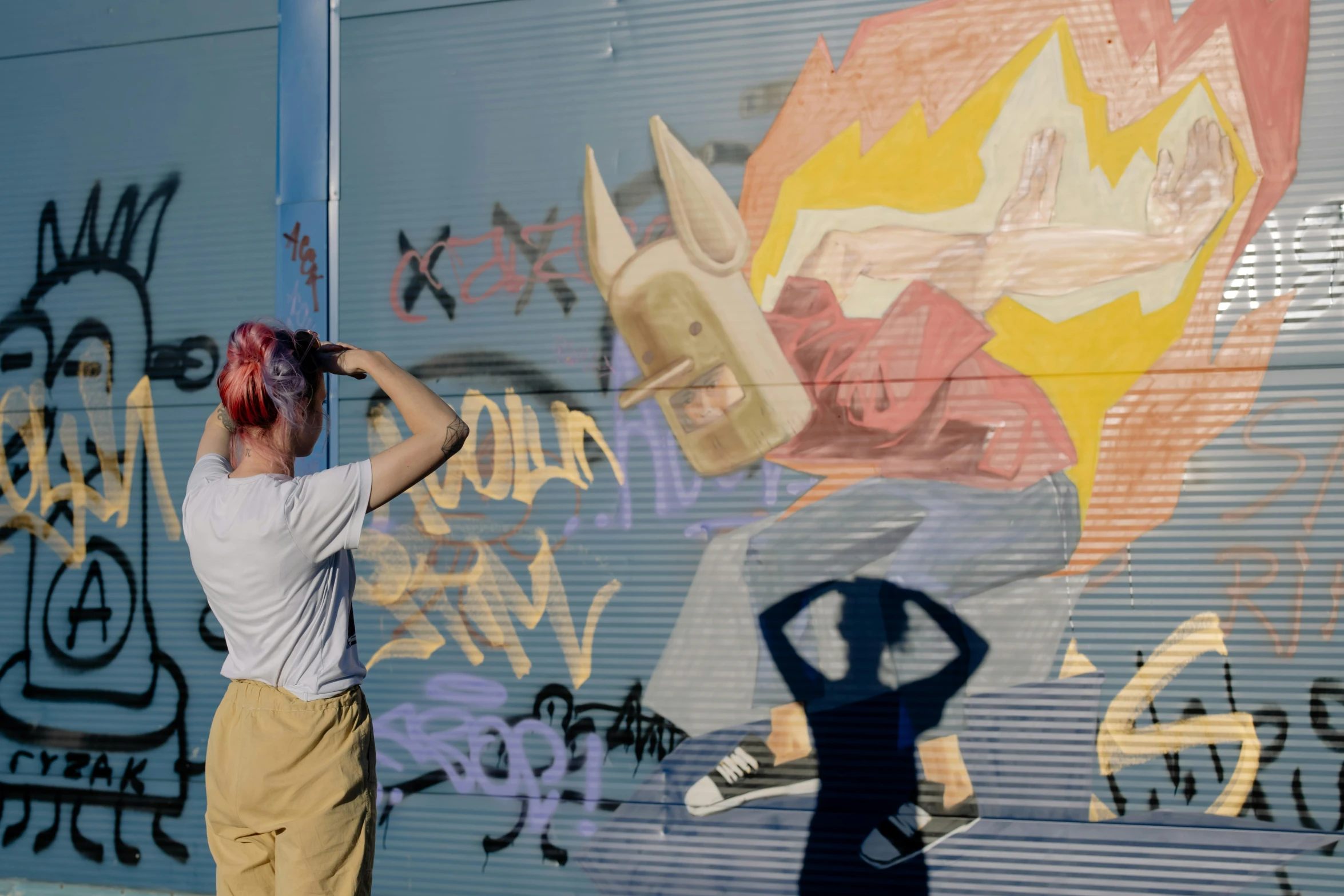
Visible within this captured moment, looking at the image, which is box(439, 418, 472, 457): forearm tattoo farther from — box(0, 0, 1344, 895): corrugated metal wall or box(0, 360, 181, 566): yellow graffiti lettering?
box(0, 360, 181, 566): yellow graffiti lettering

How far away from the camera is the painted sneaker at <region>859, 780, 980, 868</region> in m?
3.85

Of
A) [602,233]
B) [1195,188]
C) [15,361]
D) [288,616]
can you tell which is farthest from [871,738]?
[15,361]

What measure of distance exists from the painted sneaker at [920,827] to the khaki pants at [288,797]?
2.38 metres

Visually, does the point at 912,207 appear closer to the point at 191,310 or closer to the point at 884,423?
the point at 884,423

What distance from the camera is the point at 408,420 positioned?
2.09 meters

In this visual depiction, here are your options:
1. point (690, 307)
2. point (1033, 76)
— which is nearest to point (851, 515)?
point (690, 307)

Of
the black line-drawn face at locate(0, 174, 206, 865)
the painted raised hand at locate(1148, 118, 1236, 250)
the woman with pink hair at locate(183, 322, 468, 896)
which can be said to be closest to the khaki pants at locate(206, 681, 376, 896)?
the woman with pink hair at locate(183, 322, 468, 896)

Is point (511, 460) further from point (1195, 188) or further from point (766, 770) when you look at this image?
point (1195, 188)

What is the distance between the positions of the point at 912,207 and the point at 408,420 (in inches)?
102

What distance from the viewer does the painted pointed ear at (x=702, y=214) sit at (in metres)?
4.11

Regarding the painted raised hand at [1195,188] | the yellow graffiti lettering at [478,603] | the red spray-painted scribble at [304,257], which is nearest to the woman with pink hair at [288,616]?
the yellow graffiti lettering at [478,603]

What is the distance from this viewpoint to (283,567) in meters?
2.06

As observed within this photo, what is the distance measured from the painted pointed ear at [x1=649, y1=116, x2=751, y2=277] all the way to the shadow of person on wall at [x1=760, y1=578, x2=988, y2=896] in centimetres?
140

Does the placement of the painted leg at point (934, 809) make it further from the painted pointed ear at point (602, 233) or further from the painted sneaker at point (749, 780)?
the painted pointed ear at point (602, 233)
